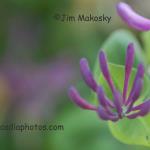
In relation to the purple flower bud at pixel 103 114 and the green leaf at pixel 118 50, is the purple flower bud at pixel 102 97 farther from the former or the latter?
the green leaf at pixel 118 50

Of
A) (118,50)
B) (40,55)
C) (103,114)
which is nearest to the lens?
(103,114)

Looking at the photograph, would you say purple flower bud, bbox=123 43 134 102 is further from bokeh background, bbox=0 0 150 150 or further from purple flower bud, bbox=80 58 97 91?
bokeh background, bbox=0 0 150 150

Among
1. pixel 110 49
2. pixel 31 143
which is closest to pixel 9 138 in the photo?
pixel 31 143

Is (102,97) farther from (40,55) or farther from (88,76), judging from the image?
(40,55)

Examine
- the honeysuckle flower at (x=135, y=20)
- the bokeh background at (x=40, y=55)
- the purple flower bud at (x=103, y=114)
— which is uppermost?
the bokeh background at (x=40, y=55)

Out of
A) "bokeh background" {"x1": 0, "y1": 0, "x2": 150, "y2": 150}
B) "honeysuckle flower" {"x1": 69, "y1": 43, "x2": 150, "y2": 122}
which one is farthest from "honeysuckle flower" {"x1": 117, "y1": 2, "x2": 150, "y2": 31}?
"bokeh background" {"x1": 0, "y1": 0, "x2": 150, "y2": 150}

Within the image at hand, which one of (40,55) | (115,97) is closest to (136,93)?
(115,97)

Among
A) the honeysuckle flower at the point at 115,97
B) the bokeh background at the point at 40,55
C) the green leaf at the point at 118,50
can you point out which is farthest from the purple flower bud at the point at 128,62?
the bokeh background at the point at 40,55

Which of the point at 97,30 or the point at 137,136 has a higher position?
the point at 97,30

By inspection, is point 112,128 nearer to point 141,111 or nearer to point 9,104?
point 141,111
